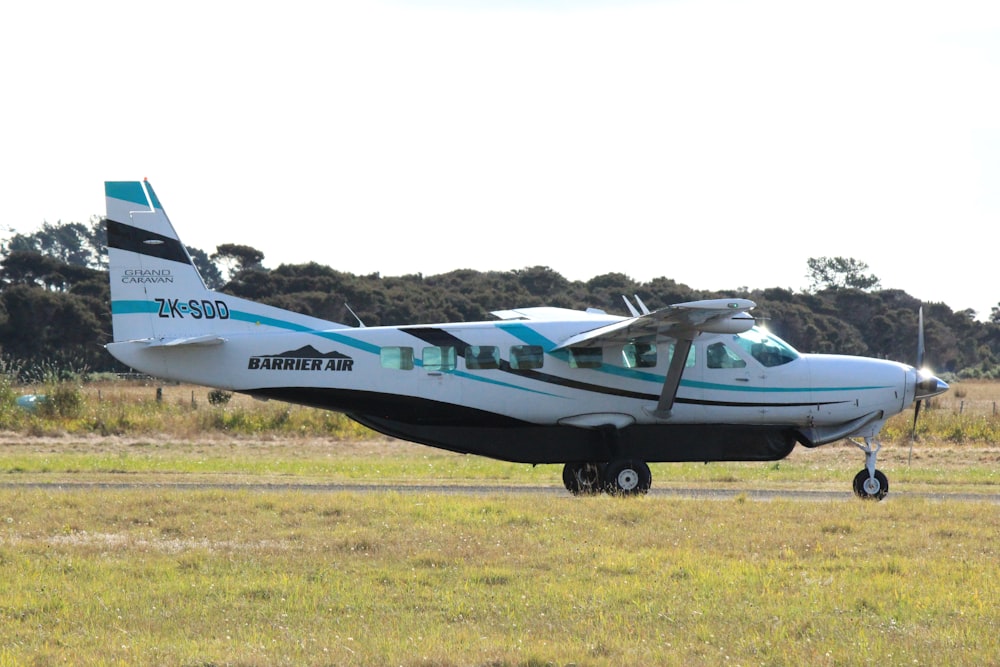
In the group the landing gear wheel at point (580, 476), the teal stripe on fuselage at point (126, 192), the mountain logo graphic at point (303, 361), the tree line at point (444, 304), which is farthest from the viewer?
the tree line at point (444, 304)

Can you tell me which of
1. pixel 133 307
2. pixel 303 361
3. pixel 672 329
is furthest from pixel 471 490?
pixel 133 307

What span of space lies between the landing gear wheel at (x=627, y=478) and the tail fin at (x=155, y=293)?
5268 mm

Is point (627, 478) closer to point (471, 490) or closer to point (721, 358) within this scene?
point (721, 358)

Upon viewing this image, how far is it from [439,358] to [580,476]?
3.25m

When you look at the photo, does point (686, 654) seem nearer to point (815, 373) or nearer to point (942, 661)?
point (942, 661)

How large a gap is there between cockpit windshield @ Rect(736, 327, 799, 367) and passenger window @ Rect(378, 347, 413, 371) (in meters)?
5.40

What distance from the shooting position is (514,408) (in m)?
19.6

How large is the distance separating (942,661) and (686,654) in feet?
5.91

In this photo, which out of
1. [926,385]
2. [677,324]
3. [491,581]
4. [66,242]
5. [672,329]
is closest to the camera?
[491,581]

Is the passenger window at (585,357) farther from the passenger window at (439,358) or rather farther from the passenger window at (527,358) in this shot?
the passenger window at (439,358)

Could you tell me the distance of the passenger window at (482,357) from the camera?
1962 centimetres

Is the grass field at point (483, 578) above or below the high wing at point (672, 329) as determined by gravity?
below

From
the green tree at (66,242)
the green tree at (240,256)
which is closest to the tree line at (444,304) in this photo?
the green tree at (240,256)

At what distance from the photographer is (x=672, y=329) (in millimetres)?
18891
